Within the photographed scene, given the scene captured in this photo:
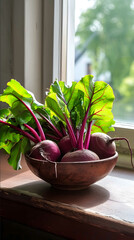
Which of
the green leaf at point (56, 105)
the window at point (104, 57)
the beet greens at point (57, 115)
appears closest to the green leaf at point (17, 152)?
the beet greens at point (57, 115)

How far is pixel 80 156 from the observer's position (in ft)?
2.20

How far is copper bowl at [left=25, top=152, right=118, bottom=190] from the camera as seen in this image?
0.64 metres

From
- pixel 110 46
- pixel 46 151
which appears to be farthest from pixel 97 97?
pixel 110 46

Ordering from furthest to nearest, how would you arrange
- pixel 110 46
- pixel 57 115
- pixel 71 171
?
pixel 110 46 < pixel 57 115 < pixel 71 171

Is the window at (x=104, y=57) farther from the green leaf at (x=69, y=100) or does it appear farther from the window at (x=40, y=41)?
the green leaf at (x=69, y=100)

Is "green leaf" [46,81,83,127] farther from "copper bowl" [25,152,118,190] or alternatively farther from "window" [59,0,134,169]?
"window" [59,0,134,169]

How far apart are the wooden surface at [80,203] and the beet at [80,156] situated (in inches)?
3.4

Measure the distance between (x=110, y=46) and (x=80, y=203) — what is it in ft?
2.03

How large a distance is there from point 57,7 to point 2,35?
226mm

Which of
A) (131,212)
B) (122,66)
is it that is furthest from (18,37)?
(131,212)

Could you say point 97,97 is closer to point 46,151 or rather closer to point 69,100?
point 69,100

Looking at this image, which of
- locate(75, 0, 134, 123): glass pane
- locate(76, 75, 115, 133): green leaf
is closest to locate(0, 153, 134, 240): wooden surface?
locate(76, 75, 115, 133): green leaf

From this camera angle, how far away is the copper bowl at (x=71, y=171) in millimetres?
642

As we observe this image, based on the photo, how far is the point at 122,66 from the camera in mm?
1076
